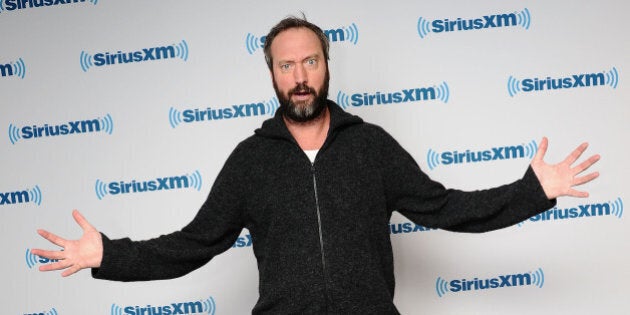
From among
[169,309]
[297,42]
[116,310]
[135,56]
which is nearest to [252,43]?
[135,56]

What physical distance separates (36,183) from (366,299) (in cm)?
210

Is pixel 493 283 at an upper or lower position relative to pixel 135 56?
lower

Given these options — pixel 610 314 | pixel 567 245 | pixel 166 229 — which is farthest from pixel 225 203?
pixel 610 314

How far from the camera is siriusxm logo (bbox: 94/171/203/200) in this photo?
10.3 ft

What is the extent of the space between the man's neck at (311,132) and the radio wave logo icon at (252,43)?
3.86 ft

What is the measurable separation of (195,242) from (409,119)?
1.44 metres

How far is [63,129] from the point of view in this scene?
3217 mm

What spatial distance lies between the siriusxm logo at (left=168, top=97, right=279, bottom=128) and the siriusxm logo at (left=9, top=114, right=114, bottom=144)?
1.13ft

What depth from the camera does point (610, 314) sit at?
3.12 metres

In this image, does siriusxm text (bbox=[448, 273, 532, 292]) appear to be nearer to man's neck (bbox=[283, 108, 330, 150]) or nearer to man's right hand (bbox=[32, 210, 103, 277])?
man's neck (bbox=[283, 108, 330, 150])

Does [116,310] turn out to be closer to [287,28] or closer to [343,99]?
[343,99]

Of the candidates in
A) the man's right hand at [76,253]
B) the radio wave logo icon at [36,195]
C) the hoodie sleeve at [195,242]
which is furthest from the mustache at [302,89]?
the radio wave logo icon at [36,195]

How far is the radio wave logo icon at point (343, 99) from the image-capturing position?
3.09 m

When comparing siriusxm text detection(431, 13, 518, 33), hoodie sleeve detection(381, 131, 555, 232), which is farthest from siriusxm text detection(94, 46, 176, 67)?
hoodie sleeve detection(381, 131, 555, 232)
